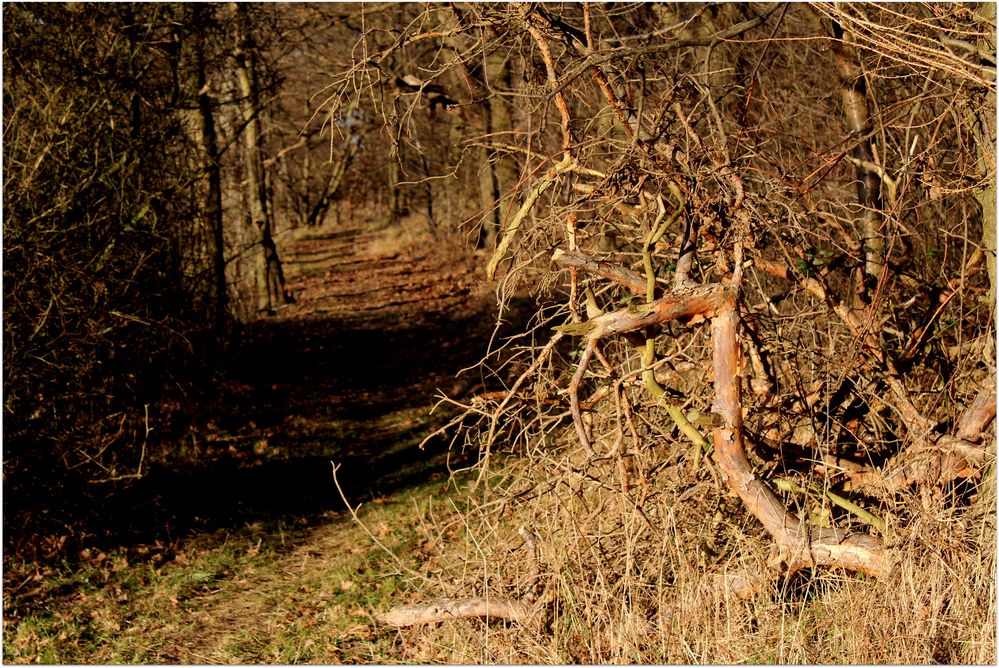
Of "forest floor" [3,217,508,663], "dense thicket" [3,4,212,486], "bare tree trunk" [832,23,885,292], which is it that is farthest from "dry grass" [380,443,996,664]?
"dense thicket" [3,4,212,486]

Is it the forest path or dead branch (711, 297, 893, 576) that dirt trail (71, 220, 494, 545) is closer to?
the forest path

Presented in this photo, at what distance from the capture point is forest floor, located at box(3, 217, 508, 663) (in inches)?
236

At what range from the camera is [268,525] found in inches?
315

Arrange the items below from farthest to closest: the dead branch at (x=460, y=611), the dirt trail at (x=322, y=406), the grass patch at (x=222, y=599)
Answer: the dirt trail at (x=322, y=406)
the grass patch at (x=222, y=599)
the dead branch at (x=460, y=611)

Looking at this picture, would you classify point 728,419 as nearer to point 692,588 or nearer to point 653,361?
point 653,361

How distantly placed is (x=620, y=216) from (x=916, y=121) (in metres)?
3.08

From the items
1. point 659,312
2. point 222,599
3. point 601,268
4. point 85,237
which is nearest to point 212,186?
point 85,237

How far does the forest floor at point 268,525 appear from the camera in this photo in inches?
236

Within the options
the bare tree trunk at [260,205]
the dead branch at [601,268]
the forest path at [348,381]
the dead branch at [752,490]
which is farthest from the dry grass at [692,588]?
the bare tree trunk at [260,205]

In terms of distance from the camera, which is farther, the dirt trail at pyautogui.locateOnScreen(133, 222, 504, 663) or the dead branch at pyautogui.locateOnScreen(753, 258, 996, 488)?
the dirt trail at pyautogui.locateOnScreen(133, 222, 504, 663)

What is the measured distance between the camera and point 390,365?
44.7 feet

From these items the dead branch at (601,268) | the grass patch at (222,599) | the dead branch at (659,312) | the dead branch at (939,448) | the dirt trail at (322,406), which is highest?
the dead branch at (601,268)

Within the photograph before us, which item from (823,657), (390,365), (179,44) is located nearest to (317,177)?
(390,365)

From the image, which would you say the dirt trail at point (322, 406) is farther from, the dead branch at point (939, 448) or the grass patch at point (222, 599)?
the dead branch at point (939, 448)
